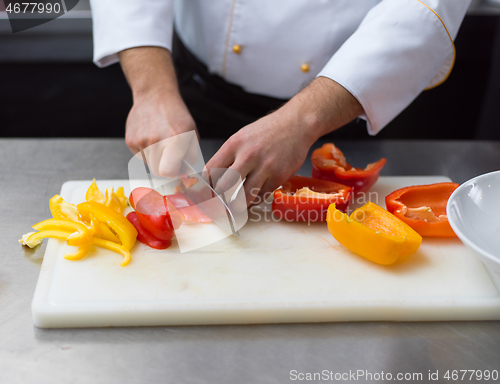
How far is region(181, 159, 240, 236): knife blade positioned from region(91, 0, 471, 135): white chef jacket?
1.42 feet

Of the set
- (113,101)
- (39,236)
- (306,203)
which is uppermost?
(306,203)

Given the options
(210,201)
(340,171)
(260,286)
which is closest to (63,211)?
A: (210,201)

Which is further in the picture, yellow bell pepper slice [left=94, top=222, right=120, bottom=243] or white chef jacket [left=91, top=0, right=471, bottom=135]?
white chef jacket [left=91, top=0, right=471, bottom=135]

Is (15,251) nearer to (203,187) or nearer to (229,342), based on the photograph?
(203,187)

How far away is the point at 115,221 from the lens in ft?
3.31

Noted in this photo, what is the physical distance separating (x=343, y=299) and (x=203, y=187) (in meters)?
0.43

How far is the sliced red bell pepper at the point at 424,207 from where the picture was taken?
1037 mm

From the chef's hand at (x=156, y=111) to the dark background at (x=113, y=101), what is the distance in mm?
1383

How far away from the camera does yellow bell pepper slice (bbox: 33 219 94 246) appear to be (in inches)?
38.1

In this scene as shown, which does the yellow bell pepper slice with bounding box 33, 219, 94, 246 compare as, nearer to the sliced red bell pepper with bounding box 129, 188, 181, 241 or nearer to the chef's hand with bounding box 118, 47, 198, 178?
the sliced red bell pepper with bounding box 129, 188, 181, 241

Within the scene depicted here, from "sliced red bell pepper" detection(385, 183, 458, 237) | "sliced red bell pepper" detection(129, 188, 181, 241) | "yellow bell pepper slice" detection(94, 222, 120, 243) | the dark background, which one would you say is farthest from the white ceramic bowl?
the dark background

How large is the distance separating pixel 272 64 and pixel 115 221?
0.72m

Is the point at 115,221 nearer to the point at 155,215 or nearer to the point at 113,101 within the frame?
the point at 155,215

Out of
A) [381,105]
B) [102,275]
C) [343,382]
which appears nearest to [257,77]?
[381,105]
